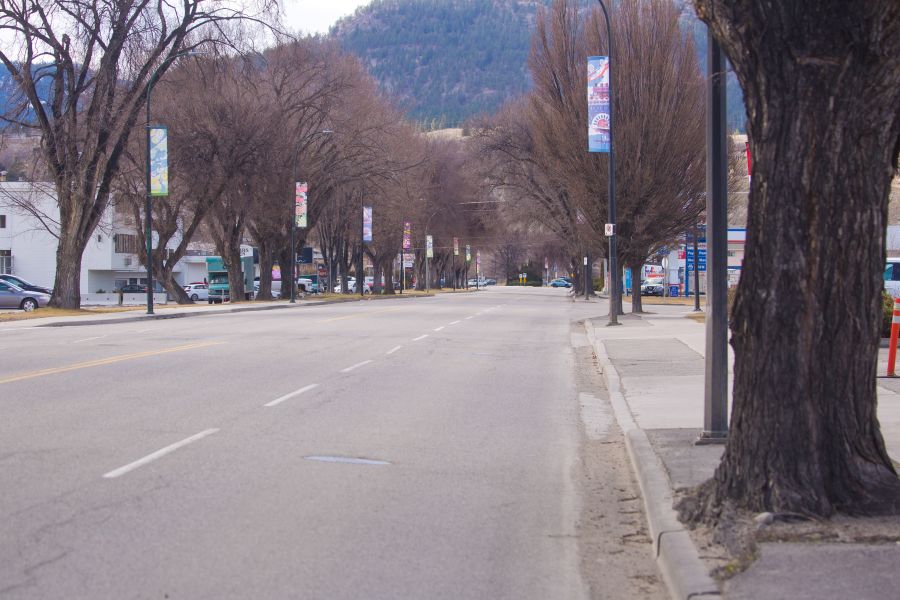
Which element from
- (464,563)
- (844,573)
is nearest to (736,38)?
(844,573)

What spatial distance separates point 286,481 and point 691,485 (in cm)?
316

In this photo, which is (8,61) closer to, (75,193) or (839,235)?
(75,193)

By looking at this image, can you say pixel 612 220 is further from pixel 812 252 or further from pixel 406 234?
pixel 406 234

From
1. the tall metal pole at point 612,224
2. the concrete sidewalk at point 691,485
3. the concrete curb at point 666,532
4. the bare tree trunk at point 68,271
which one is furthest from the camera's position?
the bare tree trunk at point 68,271

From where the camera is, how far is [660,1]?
1358 inches

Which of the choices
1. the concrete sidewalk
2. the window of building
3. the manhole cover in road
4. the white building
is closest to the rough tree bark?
the concrete sidewalk

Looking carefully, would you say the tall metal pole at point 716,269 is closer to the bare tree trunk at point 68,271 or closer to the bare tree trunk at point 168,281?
the bare tree trunk at point 68,271

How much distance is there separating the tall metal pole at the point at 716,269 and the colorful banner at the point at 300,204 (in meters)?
42.8

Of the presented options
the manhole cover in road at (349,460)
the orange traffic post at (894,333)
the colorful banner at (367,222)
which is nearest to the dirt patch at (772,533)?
the manhole cover in road at (349,460)

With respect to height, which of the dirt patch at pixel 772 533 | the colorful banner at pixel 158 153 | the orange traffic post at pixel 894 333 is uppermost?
the colorful banner at pixel 158 153

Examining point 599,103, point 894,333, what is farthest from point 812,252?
point 599,103

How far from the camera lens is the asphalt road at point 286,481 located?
18.4 ft

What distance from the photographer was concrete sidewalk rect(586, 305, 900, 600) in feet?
16.0

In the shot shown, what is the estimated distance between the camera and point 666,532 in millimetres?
5961
